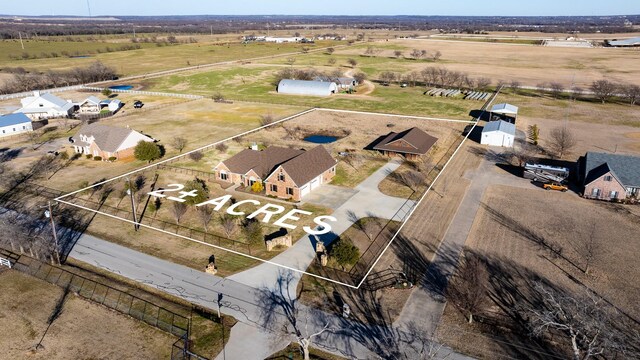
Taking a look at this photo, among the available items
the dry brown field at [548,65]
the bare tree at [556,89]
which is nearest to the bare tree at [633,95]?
the bare tree at [556,89]

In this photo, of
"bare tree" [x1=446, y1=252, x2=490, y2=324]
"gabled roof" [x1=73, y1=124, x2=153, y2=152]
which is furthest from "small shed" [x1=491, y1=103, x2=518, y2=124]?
"gabled roof" [x1=73, y1=124, x2=153, y2=152]

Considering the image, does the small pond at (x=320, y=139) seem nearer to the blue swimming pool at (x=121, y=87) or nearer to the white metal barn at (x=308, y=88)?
the white metal barn at (x=308, y=88)

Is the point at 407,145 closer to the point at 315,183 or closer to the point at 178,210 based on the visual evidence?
the point at 315,183

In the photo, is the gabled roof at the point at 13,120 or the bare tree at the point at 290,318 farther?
the gabled roof at the point at 13,120

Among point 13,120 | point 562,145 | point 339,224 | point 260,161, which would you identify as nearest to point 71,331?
point 339,224

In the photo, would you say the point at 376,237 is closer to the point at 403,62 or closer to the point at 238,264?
the point at 238,264

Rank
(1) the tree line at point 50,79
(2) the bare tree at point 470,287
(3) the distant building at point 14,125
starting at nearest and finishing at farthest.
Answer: (2) the bare tree at point 470,287
(3) the distant building at point 14,125
(1) the tree line at point 50,79

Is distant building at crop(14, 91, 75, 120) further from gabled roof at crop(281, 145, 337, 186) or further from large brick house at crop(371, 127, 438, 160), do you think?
large brick house at crop(371, 127, 438, 160)
